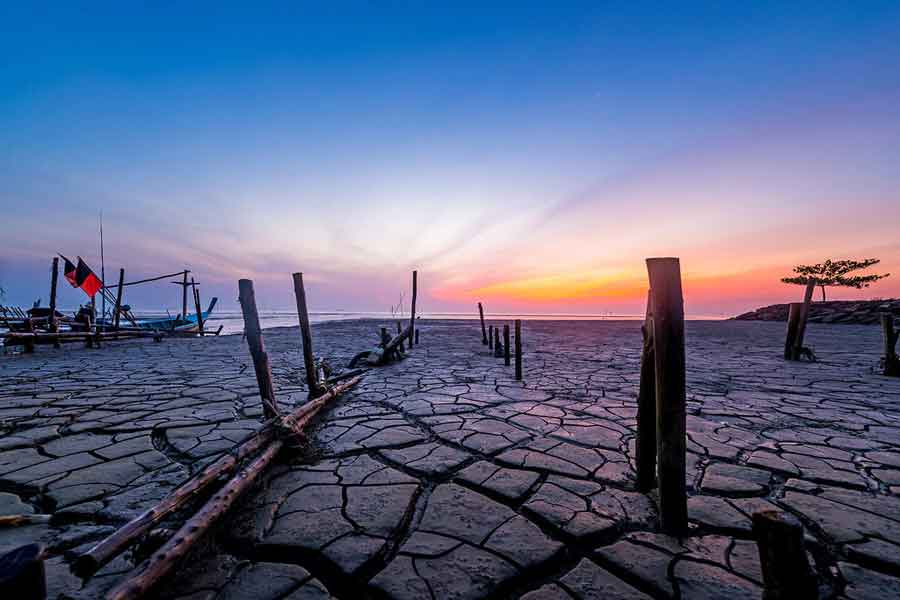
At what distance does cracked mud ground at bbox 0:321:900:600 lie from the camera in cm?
175

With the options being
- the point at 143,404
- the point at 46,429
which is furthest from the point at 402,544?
the point at 143,404

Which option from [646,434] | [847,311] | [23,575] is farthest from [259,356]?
[847,311]

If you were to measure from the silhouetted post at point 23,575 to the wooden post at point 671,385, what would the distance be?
8.19 feet

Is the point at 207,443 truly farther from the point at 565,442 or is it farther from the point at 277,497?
the point at 565,442

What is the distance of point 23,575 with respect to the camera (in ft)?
2.84

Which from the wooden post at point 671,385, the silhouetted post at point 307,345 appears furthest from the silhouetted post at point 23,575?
the silhouetted post at point 307,345

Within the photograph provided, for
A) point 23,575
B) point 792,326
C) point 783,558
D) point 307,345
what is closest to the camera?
point 23,575

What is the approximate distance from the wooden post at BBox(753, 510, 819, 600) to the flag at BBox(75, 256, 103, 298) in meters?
20.5

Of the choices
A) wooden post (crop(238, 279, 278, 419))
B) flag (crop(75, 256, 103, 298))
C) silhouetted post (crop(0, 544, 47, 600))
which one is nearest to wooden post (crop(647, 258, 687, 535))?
silhouetted post (crop(0, 544, 47, 600))

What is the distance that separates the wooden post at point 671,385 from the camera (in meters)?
2.02

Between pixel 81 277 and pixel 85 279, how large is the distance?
14cm

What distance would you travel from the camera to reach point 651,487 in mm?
2531

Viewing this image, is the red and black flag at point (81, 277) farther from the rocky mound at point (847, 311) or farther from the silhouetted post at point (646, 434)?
the rocky mound at point (847, 311)

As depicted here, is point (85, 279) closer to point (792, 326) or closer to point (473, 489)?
point (473, 489)
